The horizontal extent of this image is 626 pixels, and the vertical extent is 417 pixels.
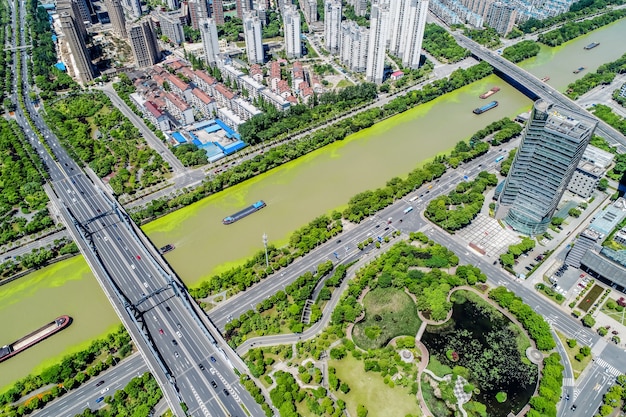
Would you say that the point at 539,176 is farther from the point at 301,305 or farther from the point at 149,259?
the point at 149,259

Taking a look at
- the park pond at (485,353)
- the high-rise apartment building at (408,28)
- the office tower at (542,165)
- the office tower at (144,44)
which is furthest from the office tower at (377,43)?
the park pond at (485,353)

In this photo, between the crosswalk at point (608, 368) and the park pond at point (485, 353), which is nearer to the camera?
the park pond at point (485, 353)

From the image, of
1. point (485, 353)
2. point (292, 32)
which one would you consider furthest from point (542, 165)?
point (292, 32)

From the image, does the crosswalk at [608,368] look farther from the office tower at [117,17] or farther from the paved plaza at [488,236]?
the office tower at [117,17]

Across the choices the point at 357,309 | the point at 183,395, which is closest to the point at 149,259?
the point at 183,395

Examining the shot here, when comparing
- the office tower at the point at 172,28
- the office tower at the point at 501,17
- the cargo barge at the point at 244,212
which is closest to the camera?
the cargo barge at the point at 244,212

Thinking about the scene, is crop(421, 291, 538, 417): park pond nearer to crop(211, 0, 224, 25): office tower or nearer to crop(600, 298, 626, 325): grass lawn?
crop(600, 298, 626, 325): grass lawn

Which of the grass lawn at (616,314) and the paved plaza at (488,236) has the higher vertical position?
the paved plaza at (488,236)
